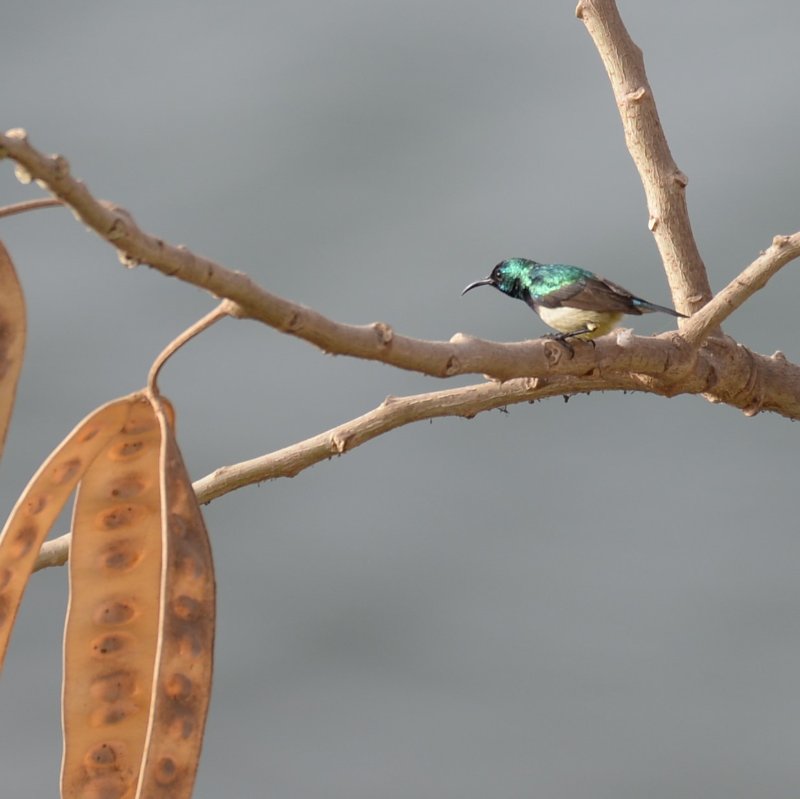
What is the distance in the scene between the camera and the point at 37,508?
113 centimetres

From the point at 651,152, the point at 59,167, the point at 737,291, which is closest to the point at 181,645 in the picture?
the point at 59,167

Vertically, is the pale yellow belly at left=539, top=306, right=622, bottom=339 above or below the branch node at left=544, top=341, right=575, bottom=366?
above

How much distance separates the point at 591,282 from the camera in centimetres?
233

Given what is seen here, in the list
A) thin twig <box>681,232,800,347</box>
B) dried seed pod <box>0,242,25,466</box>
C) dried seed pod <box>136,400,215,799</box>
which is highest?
thin twig <box>681,232,800,347</box>

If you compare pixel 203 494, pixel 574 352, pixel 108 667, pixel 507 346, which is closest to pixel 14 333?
pixel 108 667

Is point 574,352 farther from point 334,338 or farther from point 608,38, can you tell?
point 608,38

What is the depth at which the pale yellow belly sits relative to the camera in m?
2.29

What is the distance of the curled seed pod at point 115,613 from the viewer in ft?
3.77

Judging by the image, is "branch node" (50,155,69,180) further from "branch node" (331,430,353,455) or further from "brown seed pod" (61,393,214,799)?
"branch node" (331,430,353,455)

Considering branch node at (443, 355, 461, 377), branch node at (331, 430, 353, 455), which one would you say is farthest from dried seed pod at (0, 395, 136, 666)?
branch node at (331, 430, 353, 455)

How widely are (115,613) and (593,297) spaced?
1289 millimetres

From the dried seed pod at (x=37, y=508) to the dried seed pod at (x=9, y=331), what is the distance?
93mm

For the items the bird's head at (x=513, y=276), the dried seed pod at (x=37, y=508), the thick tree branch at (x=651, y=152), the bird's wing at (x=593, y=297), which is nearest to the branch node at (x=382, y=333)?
the dried seed pod at (x=37, y=508)

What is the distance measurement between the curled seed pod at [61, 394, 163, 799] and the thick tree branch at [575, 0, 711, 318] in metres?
1.13
